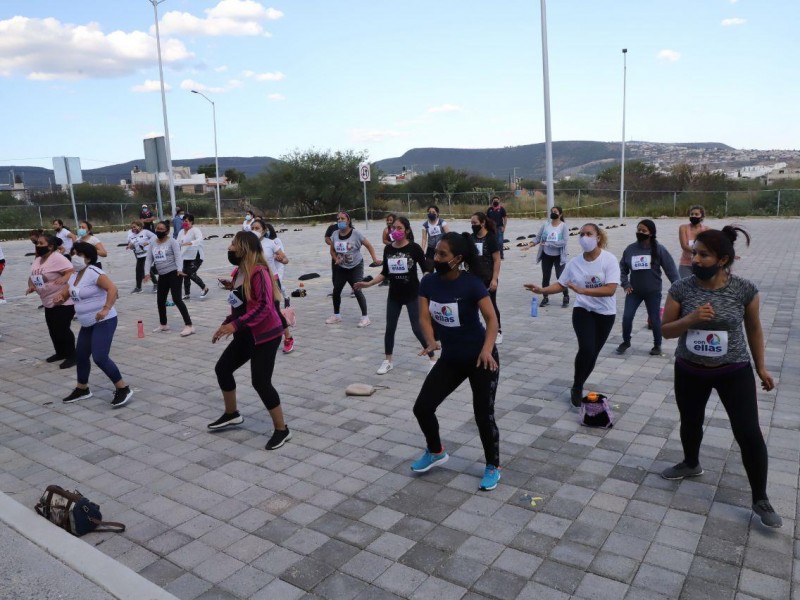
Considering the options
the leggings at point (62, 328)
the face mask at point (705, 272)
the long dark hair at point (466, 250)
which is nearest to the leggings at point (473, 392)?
the long dark hair at point (466, 250)

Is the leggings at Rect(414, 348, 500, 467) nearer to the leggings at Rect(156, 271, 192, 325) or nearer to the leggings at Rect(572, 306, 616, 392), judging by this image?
the leggings at Rect(572, 306, 616, 392)

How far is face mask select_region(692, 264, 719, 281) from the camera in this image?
3.76 metres

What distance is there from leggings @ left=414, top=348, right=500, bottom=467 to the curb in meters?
1.99

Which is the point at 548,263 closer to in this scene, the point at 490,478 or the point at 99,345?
the point at 490,478

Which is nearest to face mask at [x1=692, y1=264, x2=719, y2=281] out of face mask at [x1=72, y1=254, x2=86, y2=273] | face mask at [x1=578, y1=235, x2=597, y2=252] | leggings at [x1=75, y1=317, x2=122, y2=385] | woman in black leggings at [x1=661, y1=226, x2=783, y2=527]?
woman in black leggings at [x1=661, y1=226, x2=783, y2=527]

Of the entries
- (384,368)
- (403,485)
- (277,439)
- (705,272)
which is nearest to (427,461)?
(403,485)

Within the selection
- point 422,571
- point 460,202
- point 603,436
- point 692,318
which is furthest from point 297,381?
point 460,202

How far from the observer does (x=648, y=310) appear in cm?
795

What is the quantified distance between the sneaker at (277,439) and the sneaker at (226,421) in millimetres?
577

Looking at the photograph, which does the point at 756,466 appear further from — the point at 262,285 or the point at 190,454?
the point at 190,454

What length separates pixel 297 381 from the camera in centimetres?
737

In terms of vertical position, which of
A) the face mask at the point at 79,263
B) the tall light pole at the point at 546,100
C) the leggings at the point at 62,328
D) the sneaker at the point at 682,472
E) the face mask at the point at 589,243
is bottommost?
the sneaker at the point at 682,472

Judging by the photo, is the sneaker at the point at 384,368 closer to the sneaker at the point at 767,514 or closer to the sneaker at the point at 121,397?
the sneaker at the point at 121,397

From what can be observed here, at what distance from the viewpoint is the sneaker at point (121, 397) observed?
21.7 ft
